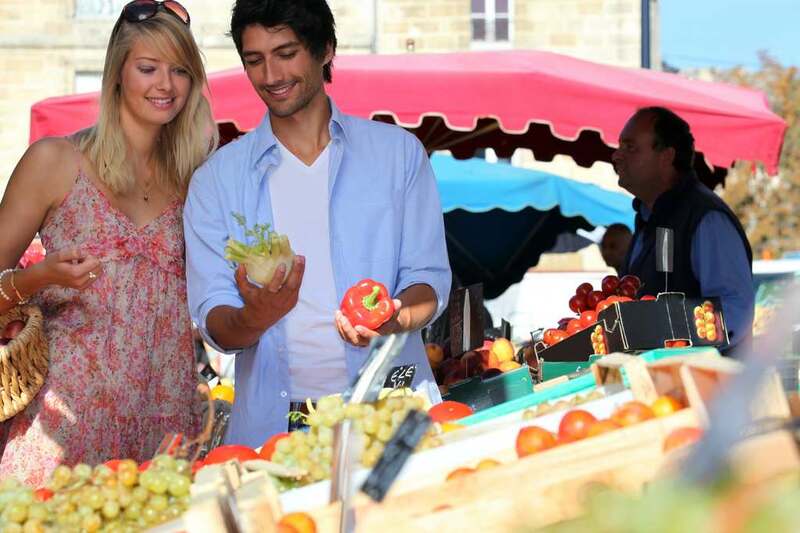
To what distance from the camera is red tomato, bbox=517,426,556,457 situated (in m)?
2.14

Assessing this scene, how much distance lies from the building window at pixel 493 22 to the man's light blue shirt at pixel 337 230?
18085 mm

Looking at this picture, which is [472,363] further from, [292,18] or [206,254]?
[292,18]

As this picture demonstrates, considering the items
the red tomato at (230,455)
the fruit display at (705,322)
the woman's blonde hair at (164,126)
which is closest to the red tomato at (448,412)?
the red tomato at (230,455)

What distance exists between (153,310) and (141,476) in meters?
1.18

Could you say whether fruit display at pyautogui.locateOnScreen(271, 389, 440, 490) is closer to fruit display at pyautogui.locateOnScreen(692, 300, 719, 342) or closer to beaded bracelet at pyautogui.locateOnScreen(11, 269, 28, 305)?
beaded bracelet at pyautogui.locateOnScreen(11, 269, 28, 305)

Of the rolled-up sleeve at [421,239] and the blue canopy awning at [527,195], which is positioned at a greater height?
the rolled-up sleeve at [421,239]

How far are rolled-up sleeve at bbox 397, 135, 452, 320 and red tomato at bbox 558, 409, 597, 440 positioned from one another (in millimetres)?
990

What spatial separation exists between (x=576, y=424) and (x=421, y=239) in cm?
115

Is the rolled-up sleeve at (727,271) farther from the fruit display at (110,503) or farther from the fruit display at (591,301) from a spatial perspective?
the fruit display at (110,503)

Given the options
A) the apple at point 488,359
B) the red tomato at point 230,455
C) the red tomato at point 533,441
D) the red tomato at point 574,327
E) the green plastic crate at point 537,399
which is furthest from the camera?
the apple at point 488,359

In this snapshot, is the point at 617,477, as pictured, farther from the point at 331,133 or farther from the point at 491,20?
the point at 491,20

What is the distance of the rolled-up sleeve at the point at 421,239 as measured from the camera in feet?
10.6

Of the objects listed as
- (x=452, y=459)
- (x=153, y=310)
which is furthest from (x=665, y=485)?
(x=153, y=310)

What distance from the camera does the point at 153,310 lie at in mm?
3365
